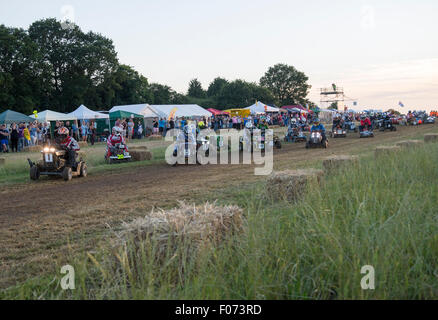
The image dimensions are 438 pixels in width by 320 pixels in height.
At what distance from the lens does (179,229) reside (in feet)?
11.3

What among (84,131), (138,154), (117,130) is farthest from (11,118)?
(138,154)

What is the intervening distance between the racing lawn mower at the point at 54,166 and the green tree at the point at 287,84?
98118 mm

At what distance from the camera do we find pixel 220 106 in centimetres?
7738

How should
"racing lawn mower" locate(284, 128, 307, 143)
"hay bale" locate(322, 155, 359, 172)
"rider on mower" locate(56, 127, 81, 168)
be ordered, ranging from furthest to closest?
"racing lawn mower" locate(284, 128, 307, 143) < "rider on mower" locate(56, 127, 81, 168) < "hay bale" locate(322, 155, 359, 172)

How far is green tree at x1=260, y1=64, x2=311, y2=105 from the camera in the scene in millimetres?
107812

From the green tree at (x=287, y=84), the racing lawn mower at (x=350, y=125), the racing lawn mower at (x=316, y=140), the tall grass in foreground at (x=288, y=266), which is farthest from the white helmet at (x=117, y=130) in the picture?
the green tree at (x=287, y=84)

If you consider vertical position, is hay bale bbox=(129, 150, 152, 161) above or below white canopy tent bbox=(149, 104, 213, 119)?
below

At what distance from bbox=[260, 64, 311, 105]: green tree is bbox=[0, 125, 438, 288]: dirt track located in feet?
322

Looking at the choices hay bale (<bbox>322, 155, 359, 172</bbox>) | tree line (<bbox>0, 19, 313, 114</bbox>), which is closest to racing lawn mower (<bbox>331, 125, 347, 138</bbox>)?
hay bale (<bbox>322, 155, 359, 172</bbox>)

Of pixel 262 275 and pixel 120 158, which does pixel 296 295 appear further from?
pixel 120 158

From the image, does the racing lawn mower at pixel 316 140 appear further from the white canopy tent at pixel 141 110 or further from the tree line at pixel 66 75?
the tree line at pixel 66 75

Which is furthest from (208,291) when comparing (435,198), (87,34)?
(87,34)

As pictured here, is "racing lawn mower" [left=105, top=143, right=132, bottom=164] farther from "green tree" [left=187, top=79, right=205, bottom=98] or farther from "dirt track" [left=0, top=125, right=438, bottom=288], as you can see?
"green tree" [left=187, top=79, right=205, bottom=98]

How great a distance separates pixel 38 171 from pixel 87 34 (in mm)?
49703
